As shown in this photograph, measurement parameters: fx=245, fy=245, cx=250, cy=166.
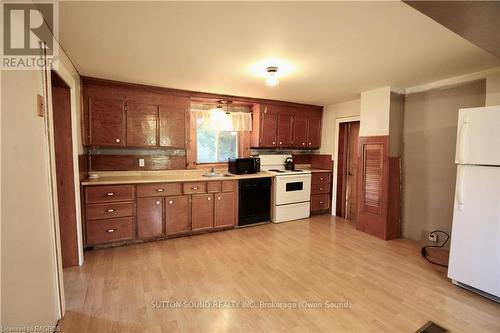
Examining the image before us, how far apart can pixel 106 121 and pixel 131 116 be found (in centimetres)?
33

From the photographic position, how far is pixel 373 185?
3.83 metres

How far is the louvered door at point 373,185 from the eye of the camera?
367 centimetres

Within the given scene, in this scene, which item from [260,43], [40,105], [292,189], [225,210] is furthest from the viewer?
[292,189]

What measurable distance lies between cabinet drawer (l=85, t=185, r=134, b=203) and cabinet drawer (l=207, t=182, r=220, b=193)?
109 centimetres

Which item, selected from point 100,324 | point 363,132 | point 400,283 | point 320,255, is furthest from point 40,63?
point 363,132

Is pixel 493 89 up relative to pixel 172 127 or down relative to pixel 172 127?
up

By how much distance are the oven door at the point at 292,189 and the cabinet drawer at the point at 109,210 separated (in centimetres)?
237

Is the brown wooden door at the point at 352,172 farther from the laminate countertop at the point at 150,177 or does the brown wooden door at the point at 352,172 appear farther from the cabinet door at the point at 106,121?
the cabinet door at the point at 106,121

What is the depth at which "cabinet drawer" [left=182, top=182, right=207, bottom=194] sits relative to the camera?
364 cm

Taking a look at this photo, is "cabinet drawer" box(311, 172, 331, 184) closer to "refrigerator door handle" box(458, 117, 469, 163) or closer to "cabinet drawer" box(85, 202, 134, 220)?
"refrigerator door handle" box(458, 117, 469, 163)

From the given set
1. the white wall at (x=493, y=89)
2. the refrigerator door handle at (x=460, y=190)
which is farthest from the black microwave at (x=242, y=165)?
the white wall at (x=493, y=89)

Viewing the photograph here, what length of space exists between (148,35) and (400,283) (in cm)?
333

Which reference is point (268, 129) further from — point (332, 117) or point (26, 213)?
point (26, 213)

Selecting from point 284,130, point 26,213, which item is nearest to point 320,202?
point 284,130
